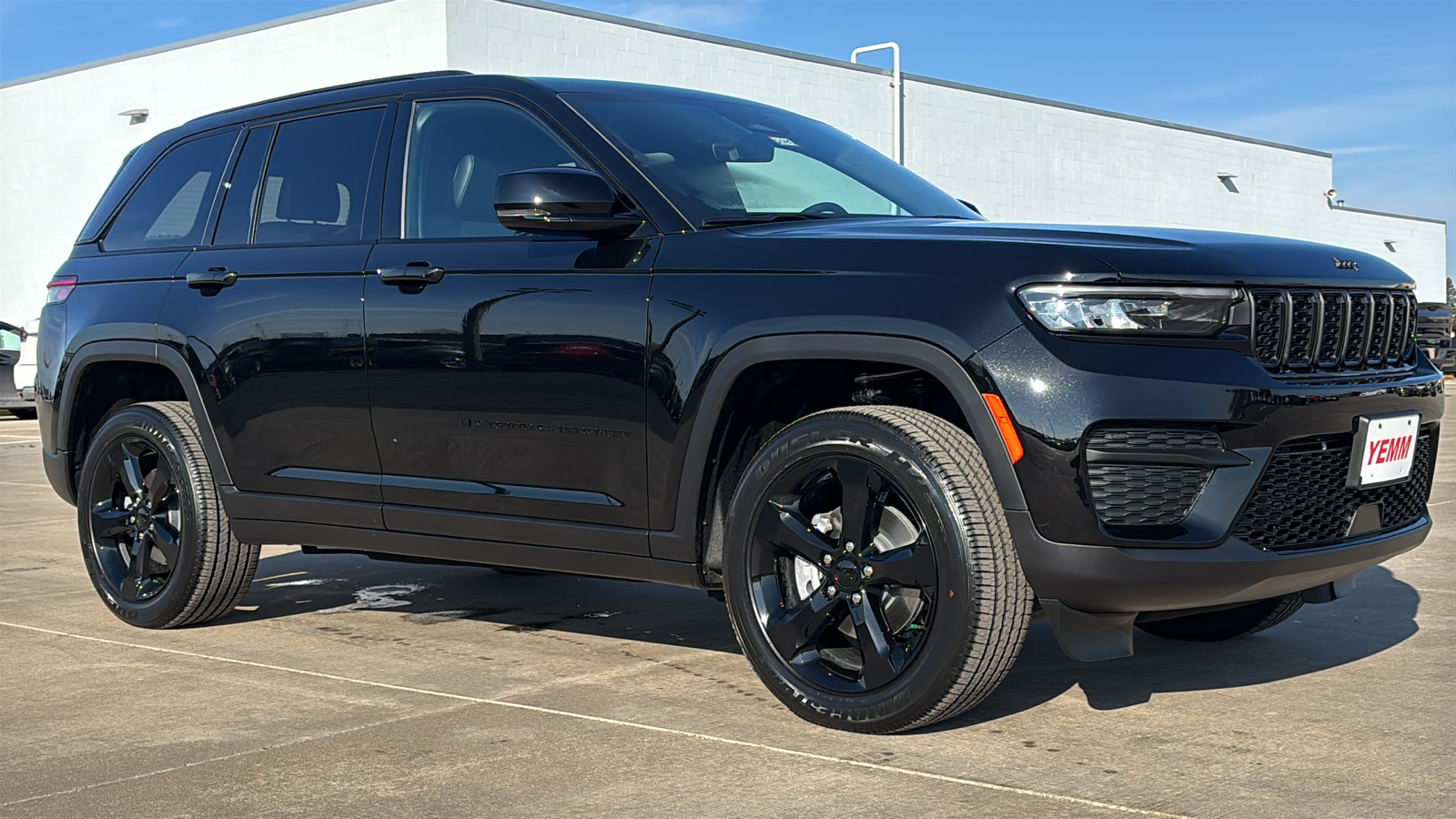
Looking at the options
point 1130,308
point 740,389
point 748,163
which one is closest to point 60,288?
point 748,163

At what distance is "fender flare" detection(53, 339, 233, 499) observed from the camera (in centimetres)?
560

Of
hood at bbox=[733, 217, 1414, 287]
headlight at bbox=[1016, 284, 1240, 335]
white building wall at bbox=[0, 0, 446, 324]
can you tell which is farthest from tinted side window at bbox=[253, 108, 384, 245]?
white building wall at bbox=[0, 0, 446, 324]

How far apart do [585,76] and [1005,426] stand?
19.9m

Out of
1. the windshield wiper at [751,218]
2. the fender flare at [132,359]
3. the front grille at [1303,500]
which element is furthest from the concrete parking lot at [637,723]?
the windshield wiper at [751,218]

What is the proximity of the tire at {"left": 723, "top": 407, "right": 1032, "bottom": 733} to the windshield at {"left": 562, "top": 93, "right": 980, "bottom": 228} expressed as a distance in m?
0.83

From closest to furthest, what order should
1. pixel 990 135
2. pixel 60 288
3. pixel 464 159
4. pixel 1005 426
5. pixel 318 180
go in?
1. pixel 1005 426
2. pixel 464 159
3. pixel 318 180
4. pixel 60 288
5. pixel 990 135

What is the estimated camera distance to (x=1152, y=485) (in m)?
3.65

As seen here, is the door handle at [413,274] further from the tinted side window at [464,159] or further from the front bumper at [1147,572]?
the front bumper at [1147,572]

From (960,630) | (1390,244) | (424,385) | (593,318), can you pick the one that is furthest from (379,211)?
(1390,244)

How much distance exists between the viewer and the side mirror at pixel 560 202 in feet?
14.3

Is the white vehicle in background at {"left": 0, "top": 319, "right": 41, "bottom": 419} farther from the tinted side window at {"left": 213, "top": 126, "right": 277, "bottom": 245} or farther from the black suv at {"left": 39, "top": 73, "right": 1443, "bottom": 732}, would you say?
the black suv at {"left": 39, "top": 73, "right": 1443, "bottom": 732}

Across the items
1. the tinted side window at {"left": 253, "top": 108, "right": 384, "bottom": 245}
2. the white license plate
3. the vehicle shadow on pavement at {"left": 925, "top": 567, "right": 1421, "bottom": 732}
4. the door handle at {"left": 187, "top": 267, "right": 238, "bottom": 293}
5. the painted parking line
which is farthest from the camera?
the door handle at {"left": 187, "top": 267, "right": 238, "bottom": 293}

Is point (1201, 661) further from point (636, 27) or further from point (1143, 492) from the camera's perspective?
point (636, 27)

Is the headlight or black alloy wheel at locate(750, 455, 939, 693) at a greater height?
the headlight
